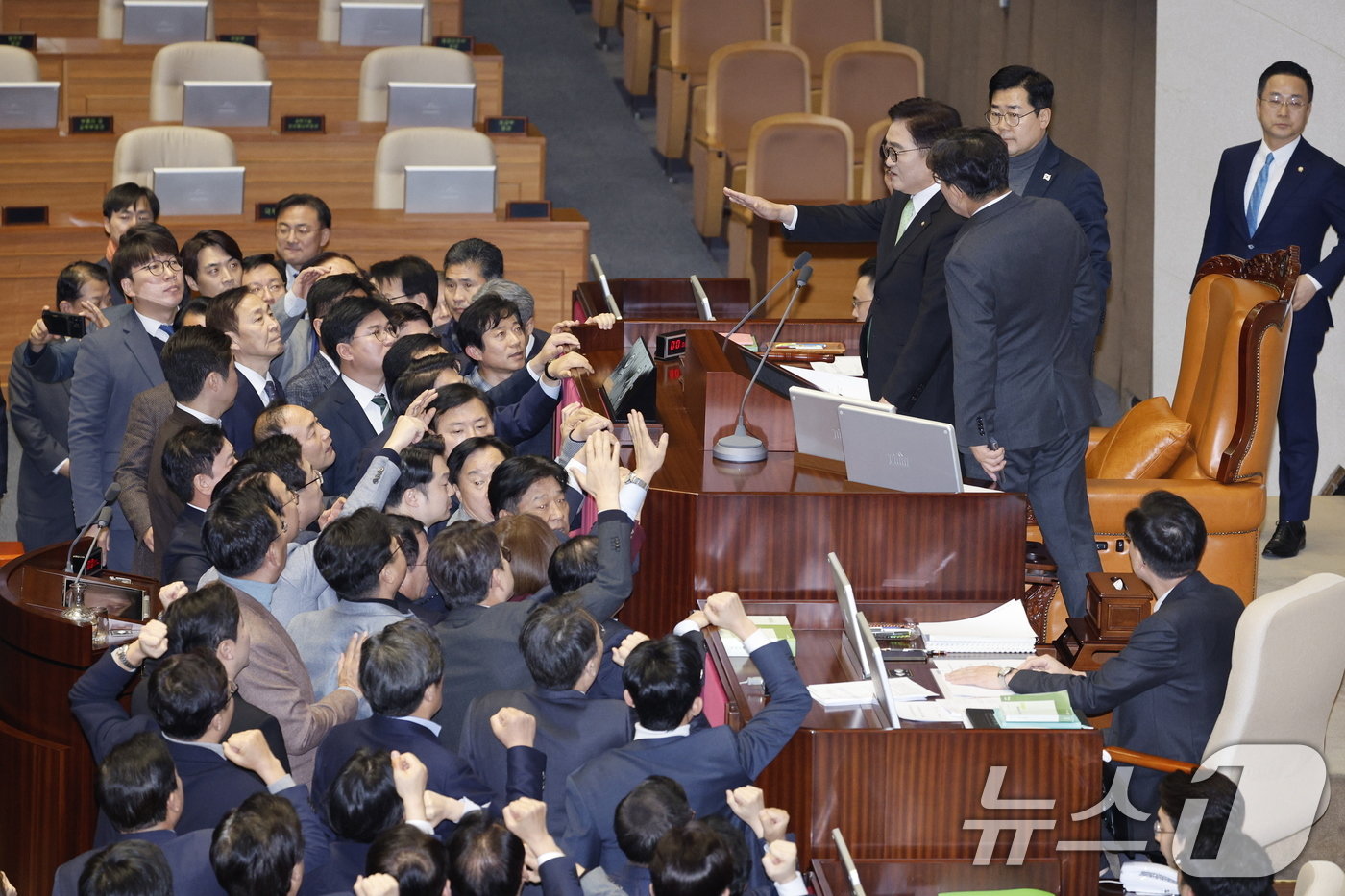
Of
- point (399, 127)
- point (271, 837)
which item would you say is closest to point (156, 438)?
point (271, 837)

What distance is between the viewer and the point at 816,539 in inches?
126

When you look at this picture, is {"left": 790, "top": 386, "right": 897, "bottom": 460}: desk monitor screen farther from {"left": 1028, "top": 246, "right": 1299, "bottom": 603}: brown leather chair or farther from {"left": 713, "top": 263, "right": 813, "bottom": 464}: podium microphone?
{"left": 1028, "top": 246, "right": 1299, "bottom": 603}: brown leather chair

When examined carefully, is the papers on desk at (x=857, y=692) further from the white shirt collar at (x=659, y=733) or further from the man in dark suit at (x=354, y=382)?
the man in dark suit at (x=354, y=382)

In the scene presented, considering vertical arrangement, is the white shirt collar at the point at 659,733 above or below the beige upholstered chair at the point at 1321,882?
above

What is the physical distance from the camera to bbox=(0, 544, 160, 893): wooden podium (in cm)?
319

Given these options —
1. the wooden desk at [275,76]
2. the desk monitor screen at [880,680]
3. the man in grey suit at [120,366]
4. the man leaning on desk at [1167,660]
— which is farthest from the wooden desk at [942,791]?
the wooden desk at [275,76]

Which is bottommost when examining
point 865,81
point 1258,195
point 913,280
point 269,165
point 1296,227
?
point 913,280

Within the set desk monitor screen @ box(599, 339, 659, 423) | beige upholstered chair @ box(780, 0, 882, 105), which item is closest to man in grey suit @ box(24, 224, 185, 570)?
desk monitor screen @ box(599, 339, 659, 423)

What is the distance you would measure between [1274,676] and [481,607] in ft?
5.08

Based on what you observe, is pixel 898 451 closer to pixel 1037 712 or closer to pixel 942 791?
pixel 1037 712

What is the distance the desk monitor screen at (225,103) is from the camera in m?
6.99

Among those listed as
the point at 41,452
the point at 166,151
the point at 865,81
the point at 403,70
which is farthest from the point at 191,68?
the point at 865,81

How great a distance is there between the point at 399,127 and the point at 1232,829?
5.42 m

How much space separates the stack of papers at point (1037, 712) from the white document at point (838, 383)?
1192mm
